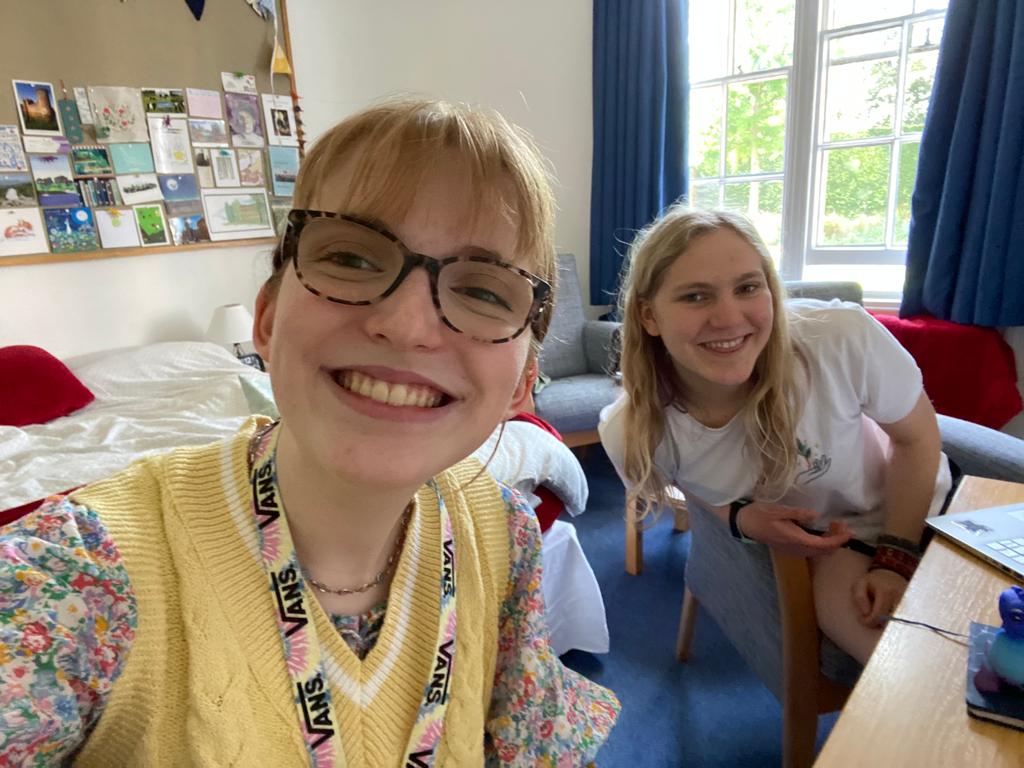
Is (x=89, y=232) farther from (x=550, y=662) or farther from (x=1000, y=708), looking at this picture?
Answer: (x=1000, y=708)

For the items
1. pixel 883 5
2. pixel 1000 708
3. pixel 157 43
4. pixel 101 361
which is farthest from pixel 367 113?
pixel 883 5

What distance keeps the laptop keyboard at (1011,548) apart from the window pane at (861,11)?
3037 millimetres

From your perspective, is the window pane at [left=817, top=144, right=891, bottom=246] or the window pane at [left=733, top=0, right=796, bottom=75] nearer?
the window pane at [left=817, top=144, right=891, bottom=246]

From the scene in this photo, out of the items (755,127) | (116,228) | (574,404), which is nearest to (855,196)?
(755,127)

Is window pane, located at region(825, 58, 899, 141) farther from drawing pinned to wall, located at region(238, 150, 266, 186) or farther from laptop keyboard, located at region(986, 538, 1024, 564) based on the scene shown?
drawing pinned to wall, located at region(238, 150, 266, 186)

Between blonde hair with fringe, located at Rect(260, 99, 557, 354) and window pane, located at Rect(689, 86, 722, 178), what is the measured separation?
134 inches

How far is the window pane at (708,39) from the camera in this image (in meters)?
3.53

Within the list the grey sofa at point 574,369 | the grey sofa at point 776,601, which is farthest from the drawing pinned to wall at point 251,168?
the grey sofa at point 776,601

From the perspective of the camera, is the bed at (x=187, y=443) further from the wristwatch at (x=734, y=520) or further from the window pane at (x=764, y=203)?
the window pane at (x=764, y=203)

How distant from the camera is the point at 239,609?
62 cm

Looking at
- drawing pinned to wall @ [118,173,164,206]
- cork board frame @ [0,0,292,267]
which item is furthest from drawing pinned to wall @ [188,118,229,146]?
drawing pinned to wall @ [118,173,164,206]

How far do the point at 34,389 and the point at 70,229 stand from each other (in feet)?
2.65

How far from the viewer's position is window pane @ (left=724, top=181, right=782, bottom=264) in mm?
3502

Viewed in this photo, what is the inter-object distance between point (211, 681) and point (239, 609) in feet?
0.22
